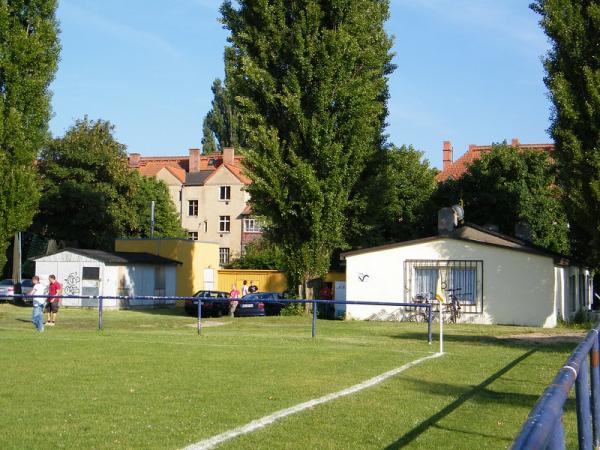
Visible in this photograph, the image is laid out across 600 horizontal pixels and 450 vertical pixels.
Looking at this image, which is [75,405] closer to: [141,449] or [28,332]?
[141,449]

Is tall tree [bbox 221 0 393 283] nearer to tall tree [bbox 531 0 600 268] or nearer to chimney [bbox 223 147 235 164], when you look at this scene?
tall tree [bbox 531 0 600 268]

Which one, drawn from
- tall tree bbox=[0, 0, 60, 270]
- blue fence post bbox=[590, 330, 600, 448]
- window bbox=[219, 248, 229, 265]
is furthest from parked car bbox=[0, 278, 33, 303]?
blue fence post bbox=[590, 330, 600, 448]

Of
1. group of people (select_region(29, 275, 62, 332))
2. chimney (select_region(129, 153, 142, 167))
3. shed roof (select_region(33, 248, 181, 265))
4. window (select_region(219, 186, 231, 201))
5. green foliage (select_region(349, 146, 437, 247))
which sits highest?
chimney (select_region(129, 153, 142, 167))

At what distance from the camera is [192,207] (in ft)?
262

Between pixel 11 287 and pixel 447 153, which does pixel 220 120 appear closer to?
pixel 447 153

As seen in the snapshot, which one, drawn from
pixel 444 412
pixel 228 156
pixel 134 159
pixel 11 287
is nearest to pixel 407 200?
pixel 11 287

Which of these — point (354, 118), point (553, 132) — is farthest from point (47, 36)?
point (553, 132)

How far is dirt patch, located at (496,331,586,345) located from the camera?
23008 mm

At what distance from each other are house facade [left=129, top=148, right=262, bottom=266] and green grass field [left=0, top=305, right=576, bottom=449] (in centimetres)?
5478

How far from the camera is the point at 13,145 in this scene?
3186cm

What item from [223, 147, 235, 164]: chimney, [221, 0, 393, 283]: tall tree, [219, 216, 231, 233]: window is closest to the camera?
[221, 0, 393, 283]: tall tree

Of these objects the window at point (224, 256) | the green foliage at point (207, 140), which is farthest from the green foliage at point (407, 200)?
the green foliage at point (207, 140)

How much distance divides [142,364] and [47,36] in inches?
853

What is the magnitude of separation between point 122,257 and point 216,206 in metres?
31.9
